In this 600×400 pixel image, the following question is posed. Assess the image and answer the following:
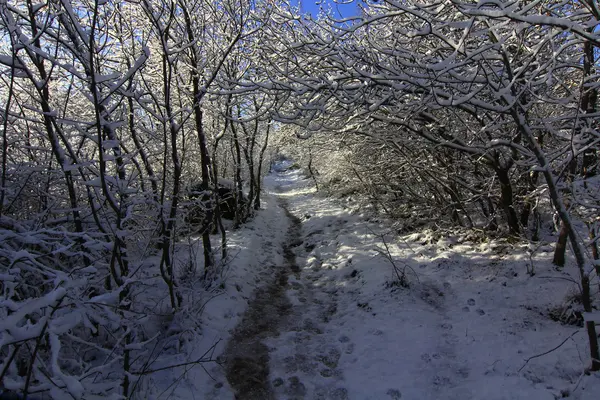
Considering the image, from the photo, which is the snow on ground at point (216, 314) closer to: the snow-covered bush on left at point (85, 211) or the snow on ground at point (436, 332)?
the snow-covered bush on left at point (85, 211)

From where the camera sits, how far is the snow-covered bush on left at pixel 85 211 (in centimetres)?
221

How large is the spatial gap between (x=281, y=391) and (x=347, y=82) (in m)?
4.02

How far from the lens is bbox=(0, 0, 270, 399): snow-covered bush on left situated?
2.21 m

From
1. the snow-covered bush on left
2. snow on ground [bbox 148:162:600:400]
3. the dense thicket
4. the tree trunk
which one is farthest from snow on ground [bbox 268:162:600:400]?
the snow-covered bush on left

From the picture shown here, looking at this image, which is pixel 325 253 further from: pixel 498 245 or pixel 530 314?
pixel 530 314

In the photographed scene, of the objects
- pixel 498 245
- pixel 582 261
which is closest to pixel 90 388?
pixel 582 261

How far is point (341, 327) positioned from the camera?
5148mm

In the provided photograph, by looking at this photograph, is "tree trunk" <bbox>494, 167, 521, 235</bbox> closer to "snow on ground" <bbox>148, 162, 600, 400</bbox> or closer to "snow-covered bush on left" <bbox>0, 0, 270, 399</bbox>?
"snow on ground" <bbox>148, 162, 600, 400</bbox>

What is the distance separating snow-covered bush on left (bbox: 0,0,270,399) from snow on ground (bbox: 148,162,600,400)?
86 centimetres

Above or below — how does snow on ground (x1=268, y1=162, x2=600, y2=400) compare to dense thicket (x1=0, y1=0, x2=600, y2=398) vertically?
below

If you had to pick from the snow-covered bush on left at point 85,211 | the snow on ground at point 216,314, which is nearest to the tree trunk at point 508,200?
the snow-covered bush on left at point 85,211

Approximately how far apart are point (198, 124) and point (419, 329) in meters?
4.78

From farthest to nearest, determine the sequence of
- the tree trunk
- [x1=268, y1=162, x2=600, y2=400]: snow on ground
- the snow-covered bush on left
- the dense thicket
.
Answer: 1. the tree trunk
2. [x1=268, y1=162, x2=600, y2=400]: snow on ground
3. the dense thicket
4. the snow-covered bush on left

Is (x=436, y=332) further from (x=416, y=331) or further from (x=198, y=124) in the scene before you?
(x=198, y=124)
